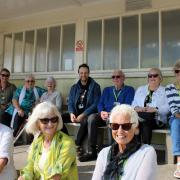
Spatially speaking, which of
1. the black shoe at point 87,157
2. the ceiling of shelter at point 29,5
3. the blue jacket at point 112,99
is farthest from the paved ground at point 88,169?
the ceiling of shelter at point 29,5

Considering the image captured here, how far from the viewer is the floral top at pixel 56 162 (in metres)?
2.43

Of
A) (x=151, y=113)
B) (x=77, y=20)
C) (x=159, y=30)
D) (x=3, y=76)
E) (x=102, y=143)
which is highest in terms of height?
(x=77, y=20)

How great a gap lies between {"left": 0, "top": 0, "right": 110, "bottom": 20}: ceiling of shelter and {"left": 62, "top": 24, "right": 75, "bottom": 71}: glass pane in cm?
47

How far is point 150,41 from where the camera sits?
5375mm

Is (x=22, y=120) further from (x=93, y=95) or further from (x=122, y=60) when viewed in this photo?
(x=122, y=60)

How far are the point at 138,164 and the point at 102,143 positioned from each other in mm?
2915

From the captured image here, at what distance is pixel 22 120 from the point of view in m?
5.55

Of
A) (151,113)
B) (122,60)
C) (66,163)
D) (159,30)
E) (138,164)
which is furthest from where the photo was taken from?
(122,60)

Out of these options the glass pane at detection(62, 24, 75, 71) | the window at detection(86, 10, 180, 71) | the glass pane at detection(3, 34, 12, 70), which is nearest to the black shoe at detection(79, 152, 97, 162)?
the window at detection(86, 10, 180, 71)

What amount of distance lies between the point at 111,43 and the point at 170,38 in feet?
3.63

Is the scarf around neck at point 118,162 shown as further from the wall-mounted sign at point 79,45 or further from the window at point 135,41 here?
the wall-mounted sign at point 79,45

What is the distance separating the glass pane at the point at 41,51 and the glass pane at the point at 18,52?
50 centimetres

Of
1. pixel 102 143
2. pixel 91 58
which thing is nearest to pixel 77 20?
pixel 91 58

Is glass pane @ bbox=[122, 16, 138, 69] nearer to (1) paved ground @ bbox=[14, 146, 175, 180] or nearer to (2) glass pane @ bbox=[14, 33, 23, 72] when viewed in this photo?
(1) paved ground @ bbox=[14, 146, 175, 180]
